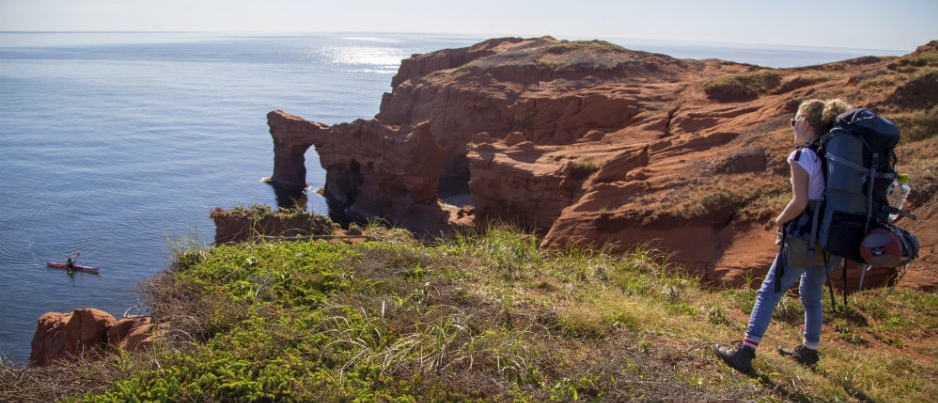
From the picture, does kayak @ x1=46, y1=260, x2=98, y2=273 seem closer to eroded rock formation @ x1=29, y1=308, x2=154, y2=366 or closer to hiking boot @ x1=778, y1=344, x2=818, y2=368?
eroded rock formation @ x1=29, y1=308, x2=154, y2=366

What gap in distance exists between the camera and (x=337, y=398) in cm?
346

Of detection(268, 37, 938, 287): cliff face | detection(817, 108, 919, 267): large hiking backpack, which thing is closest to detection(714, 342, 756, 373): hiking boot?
detection(817, 108, 919, 267): large hiking backpack

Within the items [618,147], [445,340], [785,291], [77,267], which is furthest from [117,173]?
[785,291]

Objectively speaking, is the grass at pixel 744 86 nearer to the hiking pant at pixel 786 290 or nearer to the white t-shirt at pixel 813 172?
the hiking pant at pixel 786 290

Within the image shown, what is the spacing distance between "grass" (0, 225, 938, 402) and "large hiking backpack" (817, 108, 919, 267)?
1.01 m

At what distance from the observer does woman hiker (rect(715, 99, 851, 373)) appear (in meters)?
3.98

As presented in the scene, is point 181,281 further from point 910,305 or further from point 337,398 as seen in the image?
point 910,305

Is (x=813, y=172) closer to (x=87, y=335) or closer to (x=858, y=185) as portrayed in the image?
(x=858, y=185)

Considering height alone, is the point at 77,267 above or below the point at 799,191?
below

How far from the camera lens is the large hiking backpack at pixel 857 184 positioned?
3814 mm

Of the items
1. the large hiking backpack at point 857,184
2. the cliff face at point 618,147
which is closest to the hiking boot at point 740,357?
the large hiking backpack at point 857,184

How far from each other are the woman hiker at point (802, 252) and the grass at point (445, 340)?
0.18m

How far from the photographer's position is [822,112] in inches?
161

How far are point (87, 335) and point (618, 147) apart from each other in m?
15.7
